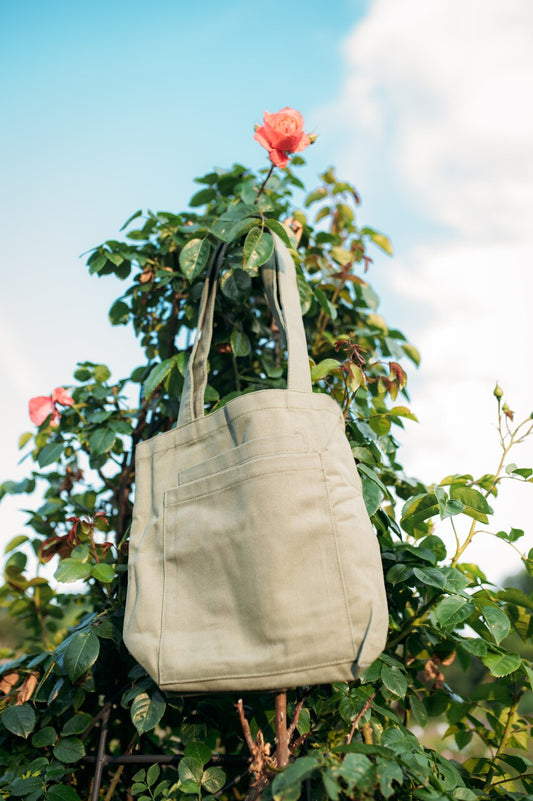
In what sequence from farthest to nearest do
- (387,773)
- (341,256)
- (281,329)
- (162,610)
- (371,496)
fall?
(341,256) → (281,329) → (371,496) → (162,610) → (387,773)

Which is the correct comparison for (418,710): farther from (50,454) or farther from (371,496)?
(50,454)

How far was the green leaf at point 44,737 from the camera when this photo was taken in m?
1.12

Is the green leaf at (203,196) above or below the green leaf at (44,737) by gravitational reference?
above

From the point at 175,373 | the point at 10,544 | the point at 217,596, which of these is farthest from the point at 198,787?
the point at 10,544

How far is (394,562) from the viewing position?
1.20 m

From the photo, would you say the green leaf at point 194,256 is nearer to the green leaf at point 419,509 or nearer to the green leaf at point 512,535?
the green leaf at point 419,509

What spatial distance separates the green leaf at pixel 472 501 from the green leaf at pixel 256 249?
2.03ft

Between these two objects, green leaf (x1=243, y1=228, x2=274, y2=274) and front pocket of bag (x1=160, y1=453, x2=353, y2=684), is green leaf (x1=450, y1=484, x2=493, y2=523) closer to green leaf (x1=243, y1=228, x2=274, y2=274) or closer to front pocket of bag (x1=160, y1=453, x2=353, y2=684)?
front pocket of bag (x1=160, y1=453, x2=353, y2=684)

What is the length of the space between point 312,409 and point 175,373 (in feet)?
1.73

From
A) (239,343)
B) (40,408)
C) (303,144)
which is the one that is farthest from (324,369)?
(40,408)

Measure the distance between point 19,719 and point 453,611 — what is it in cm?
88

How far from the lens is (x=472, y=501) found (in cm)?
111

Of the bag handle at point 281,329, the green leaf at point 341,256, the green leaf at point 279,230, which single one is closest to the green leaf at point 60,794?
the bag handle at point 281,329

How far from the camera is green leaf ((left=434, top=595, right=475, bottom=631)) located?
3.20 feet
